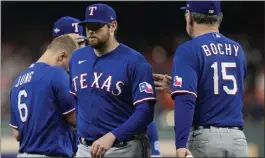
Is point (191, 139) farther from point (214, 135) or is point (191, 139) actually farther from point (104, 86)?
point (104, 86)

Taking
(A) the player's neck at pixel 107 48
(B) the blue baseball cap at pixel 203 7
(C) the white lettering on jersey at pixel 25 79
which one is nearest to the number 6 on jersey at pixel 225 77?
(B) the blue baseball cap at pixel 203 7

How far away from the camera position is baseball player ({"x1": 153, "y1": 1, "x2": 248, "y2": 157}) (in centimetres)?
426

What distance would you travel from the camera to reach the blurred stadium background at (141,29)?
14.0m

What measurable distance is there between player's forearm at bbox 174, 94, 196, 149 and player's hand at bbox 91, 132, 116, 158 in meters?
0.57

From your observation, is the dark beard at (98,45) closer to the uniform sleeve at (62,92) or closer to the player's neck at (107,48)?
the player's neck at (107,48)

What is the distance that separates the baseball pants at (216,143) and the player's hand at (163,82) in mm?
559

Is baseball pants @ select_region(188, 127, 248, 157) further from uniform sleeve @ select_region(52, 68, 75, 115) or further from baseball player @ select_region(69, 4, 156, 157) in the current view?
uniform sleeve @ select_region(52, 68, 75, 115)


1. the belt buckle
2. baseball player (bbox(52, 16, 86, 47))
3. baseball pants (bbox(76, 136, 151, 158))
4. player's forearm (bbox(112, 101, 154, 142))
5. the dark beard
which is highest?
baseball player (bbox(52, 16, 86, 47))

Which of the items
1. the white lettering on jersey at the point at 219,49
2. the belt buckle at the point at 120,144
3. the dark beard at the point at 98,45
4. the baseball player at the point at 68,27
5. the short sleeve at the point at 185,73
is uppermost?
the baseball player at the point at 68,27

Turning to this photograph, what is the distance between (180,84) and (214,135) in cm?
43

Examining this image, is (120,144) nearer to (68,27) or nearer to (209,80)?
(209,80)

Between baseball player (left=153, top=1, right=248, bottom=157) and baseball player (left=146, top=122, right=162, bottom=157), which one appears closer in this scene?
baseball player (left=153, top=1, right=248, bottom=157)

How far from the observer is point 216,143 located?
430 centimetres

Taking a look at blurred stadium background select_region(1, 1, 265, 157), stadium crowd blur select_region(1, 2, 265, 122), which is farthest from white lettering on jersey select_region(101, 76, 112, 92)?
stadium crowd blur select_region(1, 2, 265, 122)
